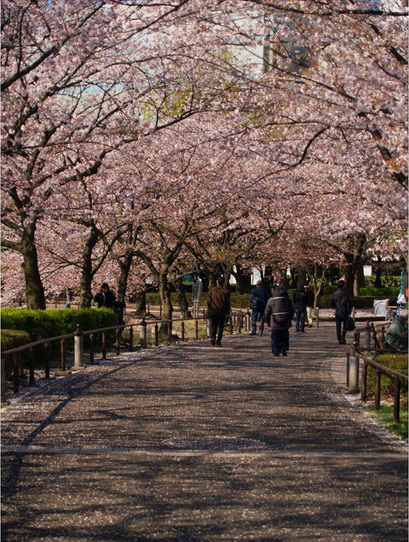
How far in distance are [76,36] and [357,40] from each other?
4.67m

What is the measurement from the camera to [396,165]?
12688 millimetres

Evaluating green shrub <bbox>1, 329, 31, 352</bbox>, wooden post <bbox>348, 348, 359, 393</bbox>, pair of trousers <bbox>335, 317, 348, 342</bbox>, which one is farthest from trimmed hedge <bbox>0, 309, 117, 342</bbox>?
pair of trousers <bbox>335, 317, 348, 342</bbox>

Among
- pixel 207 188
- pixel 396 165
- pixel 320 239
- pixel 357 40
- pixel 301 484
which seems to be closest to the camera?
pixel 301 484

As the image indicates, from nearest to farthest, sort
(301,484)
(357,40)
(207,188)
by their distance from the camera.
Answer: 1. (301,484)
2. (357,40)
3. (207,188)

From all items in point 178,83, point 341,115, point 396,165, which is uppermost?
point 178,83

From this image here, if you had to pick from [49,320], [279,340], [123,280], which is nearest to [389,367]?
[279,340]

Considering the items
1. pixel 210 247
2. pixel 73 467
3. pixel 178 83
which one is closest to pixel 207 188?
pixel 210 247

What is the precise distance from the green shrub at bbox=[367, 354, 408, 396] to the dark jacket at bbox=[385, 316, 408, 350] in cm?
132

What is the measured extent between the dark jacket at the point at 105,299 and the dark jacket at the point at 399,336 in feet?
44.8

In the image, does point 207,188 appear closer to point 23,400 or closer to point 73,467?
point 23,400

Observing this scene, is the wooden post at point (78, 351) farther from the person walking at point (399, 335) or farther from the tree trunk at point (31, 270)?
the person walking at point (399, 335)

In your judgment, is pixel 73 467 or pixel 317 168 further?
pixel 317 168

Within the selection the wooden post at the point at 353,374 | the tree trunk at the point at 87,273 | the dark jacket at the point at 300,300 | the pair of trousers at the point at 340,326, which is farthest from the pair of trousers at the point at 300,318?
the wooden post at the point at 353,374

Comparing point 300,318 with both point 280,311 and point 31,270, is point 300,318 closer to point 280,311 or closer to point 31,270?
point 280,311
